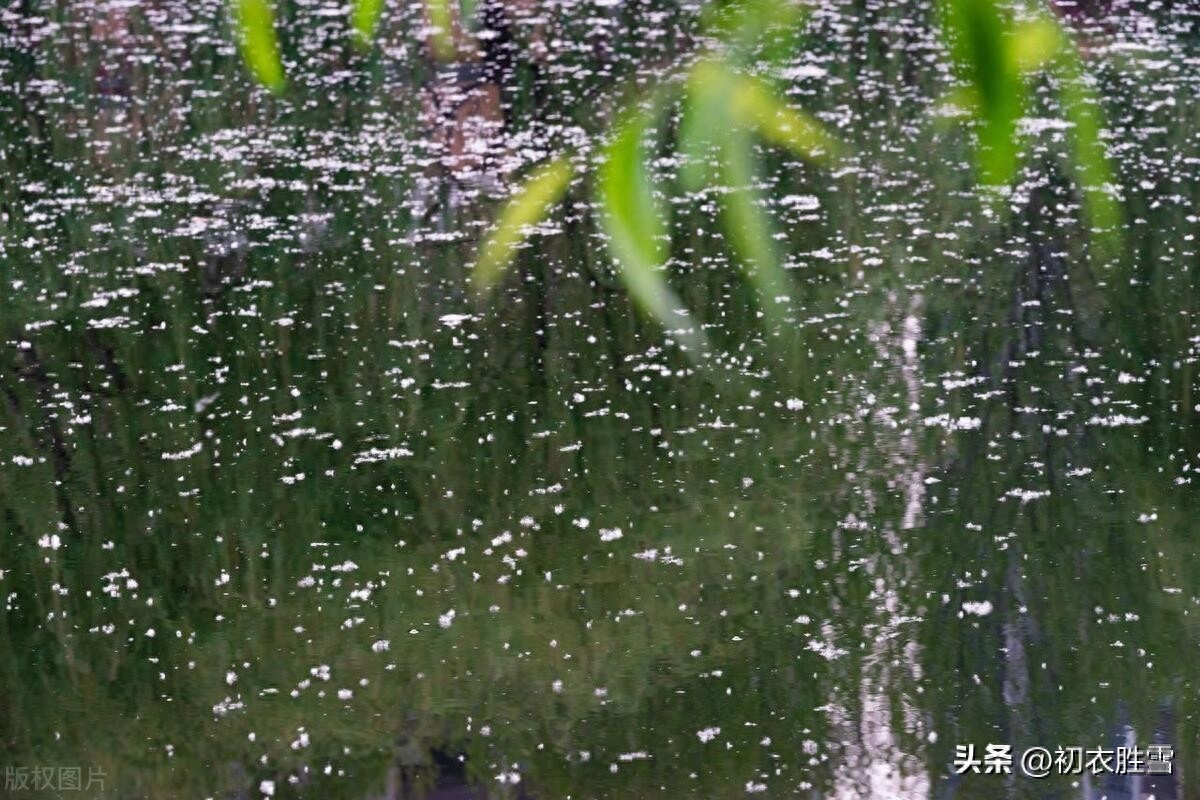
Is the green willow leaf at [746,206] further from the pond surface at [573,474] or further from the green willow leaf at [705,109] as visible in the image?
the pond surface at [573,474]

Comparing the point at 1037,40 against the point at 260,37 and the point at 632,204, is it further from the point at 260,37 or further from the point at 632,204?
the point at 260,37

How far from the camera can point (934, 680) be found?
5.43ft

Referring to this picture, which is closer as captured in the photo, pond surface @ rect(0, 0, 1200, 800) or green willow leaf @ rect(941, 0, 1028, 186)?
green willow leaf @ rect(941, 0, 1028, 186)

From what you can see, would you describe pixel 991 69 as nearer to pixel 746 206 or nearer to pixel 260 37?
pixel 746 206

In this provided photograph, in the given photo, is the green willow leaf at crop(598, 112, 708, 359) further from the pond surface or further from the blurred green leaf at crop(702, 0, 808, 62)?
the pond surface

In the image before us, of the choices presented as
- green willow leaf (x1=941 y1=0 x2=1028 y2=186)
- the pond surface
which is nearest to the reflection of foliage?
green willow leaf (x1=941 y1=0 x2=1028 y2=186)

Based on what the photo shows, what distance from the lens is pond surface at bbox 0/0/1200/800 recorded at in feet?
5.26

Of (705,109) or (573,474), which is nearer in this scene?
(705,109)

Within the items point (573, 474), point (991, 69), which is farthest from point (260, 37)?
point (573, 474)

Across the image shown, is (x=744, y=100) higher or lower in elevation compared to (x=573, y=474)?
lower

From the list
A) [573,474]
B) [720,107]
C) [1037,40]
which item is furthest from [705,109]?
[573,474]

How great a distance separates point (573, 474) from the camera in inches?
81.9

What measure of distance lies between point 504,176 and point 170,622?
1473 mm

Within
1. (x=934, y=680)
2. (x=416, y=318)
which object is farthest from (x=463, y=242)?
(x=934, y=680)
